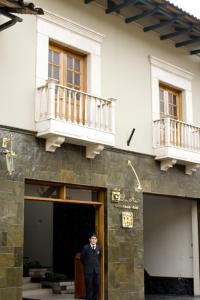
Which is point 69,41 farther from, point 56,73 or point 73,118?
point 73,118

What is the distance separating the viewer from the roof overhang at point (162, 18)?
1298 centimetres

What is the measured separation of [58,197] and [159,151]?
136 inches

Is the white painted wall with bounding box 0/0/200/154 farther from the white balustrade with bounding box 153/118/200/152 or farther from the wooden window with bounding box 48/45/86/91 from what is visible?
the wooden window with bounding box 48/45/86/91

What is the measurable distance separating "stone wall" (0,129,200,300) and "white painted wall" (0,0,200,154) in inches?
21.2

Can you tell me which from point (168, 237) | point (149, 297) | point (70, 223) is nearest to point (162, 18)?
point (168, 237)

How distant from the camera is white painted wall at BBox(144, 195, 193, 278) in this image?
15.7 m

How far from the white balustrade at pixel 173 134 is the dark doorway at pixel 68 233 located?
331cm

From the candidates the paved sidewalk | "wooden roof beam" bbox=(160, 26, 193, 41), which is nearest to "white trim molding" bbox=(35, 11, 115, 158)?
"wooden roof beam" bbox=(160, 26, 193, 41)

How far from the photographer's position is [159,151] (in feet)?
45.3

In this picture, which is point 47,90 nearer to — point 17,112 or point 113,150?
point 17,112

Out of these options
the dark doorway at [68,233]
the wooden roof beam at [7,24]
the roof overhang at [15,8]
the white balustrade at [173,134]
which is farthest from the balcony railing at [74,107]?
the dark doorway at [68,233]

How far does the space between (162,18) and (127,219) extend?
5.49 m

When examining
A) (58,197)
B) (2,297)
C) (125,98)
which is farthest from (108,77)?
(2,297)

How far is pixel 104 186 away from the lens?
12492mm
